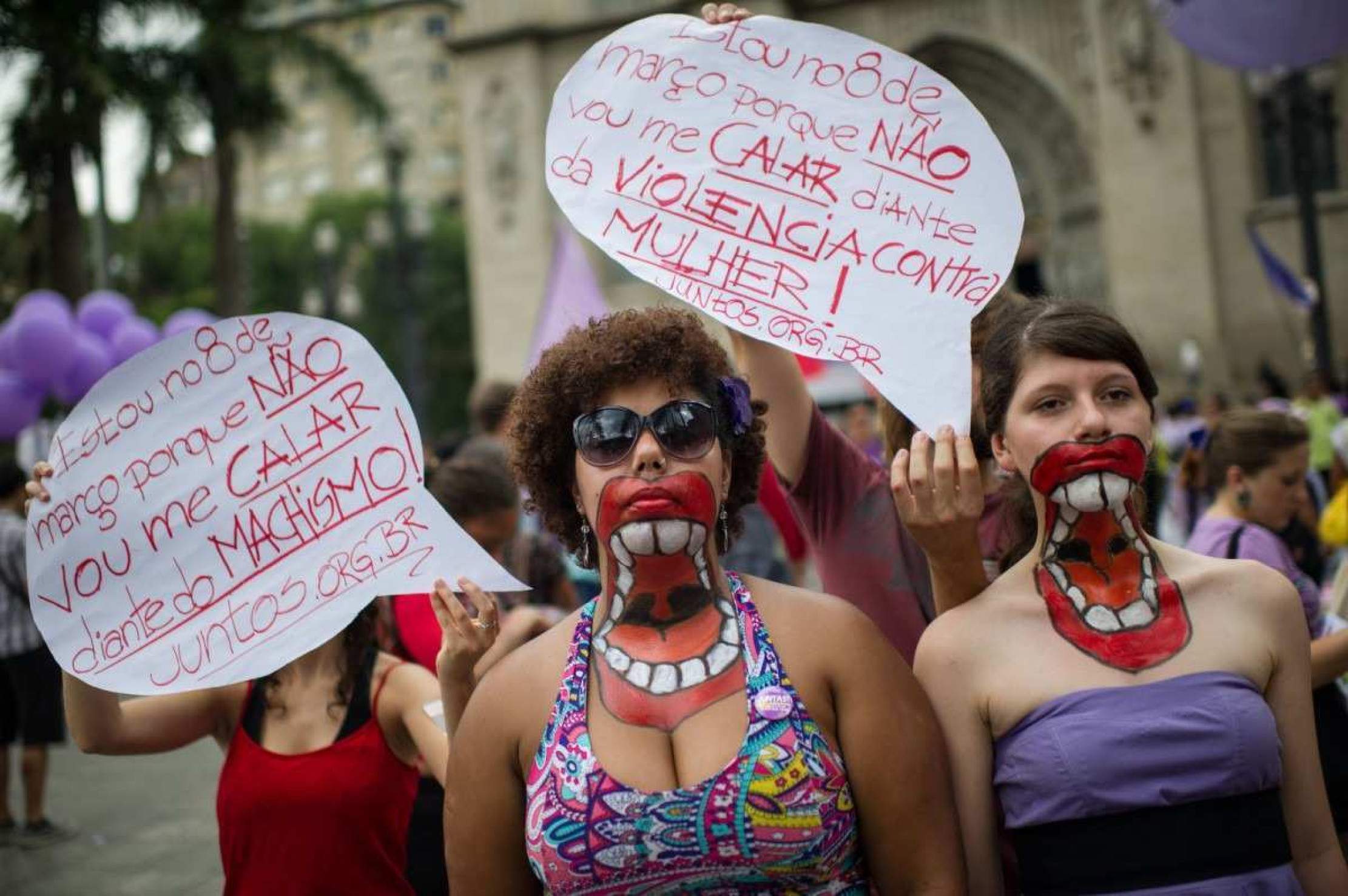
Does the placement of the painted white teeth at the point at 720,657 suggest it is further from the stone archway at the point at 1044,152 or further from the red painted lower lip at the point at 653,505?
the stone archway at the point at 1044,152

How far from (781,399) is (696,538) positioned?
2.46ft

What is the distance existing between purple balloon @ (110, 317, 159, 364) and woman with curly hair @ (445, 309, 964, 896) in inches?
398

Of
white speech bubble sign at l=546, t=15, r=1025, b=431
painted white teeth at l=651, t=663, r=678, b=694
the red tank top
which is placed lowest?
the red tank top

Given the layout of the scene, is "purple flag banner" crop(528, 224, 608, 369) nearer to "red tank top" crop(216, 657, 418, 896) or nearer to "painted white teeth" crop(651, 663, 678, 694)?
"red tank top" crop(216, 657, 418, 896)

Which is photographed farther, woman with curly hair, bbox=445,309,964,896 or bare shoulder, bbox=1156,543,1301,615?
bare shoulder, bbox=1156,543,1301,615

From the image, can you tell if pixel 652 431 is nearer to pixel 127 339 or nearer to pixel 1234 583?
pixel 1234 583

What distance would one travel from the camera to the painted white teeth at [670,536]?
2250 mm

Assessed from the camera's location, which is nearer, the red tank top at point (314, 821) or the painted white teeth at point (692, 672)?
the painted white teeth at point (692, 672)

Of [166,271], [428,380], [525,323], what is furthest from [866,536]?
[166,271]

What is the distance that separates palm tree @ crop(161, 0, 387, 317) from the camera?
18.4 meters

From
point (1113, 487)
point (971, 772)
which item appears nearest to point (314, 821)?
point (971, 772)

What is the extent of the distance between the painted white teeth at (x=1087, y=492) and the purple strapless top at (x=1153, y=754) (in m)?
0.31

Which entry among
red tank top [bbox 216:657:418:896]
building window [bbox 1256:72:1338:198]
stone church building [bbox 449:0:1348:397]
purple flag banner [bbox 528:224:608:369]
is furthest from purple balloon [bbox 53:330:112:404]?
building window [bbox 1256:72:1338:198]

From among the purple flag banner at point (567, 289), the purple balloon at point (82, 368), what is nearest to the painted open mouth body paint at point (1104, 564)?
the purple flag banner at point (567, 289)
